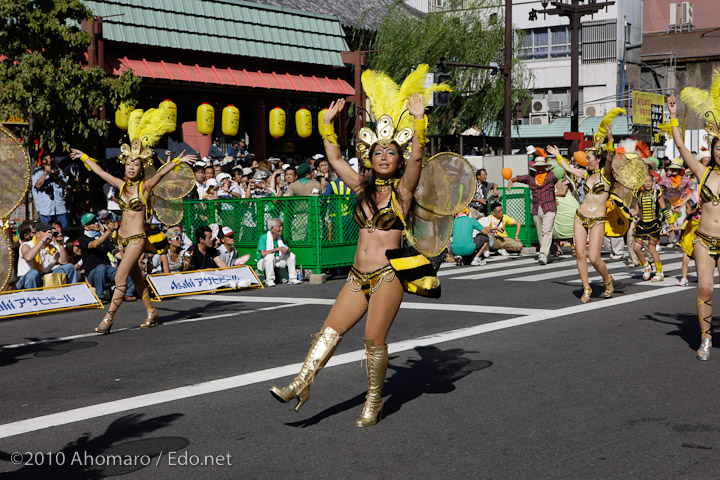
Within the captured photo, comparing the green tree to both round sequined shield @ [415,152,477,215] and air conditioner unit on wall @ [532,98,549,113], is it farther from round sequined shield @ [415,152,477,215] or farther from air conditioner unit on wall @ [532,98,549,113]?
air conditioner unit on wall @ [532,98,549,113]

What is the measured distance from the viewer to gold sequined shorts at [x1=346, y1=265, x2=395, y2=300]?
582 cm

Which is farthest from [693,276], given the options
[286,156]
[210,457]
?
[286,156]

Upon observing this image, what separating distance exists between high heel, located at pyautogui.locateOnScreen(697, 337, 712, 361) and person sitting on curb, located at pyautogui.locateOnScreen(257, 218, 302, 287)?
8789 mm

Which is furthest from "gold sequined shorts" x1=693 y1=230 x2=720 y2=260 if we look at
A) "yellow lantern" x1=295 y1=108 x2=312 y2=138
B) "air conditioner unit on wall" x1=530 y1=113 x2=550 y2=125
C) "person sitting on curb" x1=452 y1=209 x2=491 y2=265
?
"air conditioner unit on wall" x1=530 y1=113 x2=550 y2=125

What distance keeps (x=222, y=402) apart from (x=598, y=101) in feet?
145

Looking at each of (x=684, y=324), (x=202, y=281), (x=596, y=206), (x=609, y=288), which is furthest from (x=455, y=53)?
(x=684, y=324)

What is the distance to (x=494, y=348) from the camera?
27.2 feet

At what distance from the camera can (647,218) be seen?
48.3ft

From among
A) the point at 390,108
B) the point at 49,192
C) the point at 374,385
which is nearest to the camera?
the point at 374,385

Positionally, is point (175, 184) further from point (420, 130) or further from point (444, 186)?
point (420, 130)

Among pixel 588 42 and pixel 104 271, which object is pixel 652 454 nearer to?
pixel 104 271

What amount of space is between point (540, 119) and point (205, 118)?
2711 cm

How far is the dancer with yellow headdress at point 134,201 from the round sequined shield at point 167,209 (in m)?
0.64

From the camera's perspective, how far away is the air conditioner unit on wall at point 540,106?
4603 centimetres
